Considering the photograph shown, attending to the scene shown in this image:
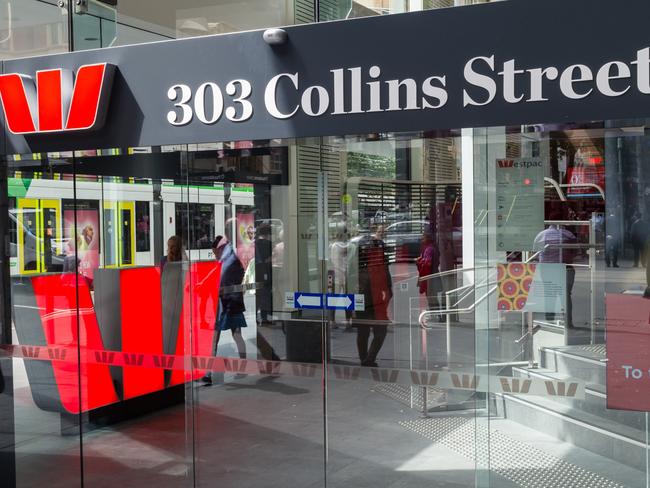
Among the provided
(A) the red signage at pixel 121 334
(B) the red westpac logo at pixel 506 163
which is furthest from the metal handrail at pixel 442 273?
(A) the red signage at pixel 121 334

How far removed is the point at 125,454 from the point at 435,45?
5.15 metres

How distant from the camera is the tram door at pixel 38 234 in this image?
7124mm

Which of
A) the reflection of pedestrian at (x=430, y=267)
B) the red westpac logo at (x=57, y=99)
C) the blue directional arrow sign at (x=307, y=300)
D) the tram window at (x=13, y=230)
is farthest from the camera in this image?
the blue directional arrow sign at (x=307, y=300)

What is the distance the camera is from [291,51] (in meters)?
5.27

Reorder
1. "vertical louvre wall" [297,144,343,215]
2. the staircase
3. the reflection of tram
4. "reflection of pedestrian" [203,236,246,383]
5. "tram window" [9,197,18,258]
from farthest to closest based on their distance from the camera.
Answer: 1. "reflection of pedestrian" [203,236,246,383]
2. the reflection of tram
3. "vertical louvre wall" [297,144,343,215]
4. "tram window" [9,197,18,258]
5. the staircase

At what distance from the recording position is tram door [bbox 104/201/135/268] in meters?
8.31

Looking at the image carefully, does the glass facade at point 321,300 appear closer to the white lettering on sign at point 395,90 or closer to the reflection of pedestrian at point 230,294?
the reflection of pedestrian at point 230,294

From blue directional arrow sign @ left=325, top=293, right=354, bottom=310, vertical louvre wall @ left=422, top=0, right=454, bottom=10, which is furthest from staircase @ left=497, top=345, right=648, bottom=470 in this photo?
vertical louvre wall @ left=422, top=0, right=454, bottom=10

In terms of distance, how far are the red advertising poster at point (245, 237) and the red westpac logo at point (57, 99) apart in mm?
2696

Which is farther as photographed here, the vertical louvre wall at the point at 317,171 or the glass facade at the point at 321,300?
the vertical louvre wall at the point at 317,171

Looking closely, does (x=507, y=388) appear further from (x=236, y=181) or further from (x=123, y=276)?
(x=123, y=276)

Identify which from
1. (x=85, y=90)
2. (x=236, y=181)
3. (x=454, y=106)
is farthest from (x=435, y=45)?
(x=236, y=181)

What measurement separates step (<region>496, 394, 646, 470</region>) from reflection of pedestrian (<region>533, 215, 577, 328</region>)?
2.26ft

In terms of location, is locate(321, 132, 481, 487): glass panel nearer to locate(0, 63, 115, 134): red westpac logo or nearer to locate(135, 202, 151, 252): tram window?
locate(0, 63, 115, 134): red westpac logo
